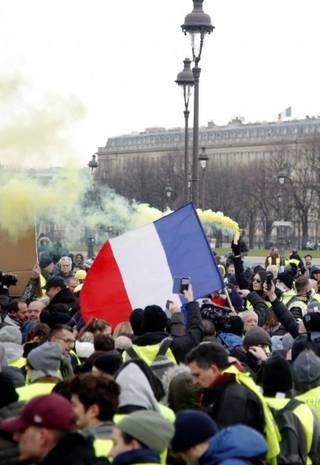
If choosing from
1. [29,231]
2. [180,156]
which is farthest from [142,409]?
[180,156]

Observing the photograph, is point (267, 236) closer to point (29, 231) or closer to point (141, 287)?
point (29, 231)

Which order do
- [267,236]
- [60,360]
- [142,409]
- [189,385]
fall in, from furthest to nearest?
[267,236]
[60,360]
[189,385]
[142,409]

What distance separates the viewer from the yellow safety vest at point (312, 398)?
8.56 metres

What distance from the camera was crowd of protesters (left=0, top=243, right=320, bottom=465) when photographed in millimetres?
6156

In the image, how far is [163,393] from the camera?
835 centimetres

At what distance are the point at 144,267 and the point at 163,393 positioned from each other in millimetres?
5569

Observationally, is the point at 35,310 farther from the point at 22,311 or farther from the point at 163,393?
the point at 163,393

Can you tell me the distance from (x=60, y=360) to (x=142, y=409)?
5.65 feet

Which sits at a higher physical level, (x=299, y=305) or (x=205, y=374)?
(x=205, y=374)

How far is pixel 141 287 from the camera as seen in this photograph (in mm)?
13570

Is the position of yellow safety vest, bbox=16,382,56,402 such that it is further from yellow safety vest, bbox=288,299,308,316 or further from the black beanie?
yellow safety vest, bbox=288,299,308,316

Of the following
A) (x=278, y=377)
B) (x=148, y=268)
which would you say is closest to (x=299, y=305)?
(x=148, y=268)

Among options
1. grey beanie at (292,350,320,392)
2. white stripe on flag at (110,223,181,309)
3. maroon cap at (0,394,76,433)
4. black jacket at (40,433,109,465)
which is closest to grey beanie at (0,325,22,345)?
white stripe on flag at (110,223,181,309)

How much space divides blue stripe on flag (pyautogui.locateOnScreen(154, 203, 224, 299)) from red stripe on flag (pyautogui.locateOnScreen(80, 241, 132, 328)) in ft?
1.81
